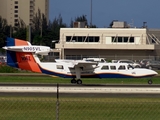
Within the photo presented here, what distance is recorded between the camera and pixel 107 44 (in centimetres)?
8431

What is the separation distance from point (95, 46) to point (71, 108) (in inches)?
2641

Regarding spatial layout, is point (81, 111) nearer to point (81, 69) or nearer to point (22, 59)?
point (81, 69)

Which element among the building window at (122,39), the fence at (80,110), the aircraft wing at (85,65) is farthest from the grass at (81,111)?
the building window at (122,39)

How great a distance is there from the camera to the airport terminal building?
84.1m

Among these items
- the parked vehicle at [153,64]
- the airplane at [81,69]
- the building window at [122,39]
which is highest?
the building window at [122,39]

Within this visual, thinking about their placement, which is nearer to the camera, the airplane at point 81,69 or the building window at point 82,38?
the airplane at point 81,69

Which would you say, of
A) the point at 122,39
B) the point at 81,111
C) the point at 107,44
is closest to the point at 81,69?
the point at 81,111

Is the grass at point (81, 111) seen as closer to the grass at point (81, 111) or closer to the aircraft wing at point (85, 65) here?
the grass at point (81, 111)

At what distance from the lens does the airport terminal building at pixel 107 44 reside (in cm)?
8406

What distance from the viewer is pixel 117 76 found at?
4088 cm

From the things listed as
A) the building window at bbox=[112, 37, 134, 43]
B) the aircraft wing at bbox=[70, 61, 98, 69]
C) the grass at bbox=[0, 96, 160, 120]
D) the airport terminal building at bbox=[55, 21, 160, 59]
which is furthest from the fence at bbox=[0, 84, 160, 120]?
the building window at bbox=[112, 37, 134, 43]

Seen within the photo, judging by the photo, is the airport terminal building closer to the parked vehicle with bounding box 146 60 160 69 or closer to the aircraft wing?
the parked vehicle with bounding box 146 60 160 69

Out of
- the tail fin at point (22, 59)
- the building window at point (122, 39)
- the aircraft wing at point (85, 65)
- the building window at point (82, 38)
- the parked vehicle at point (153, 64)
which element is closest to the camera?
the aircraft wing at point (85, 65)

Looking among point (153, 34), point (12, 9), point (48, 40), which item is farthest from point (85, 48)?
point (12, 9)
